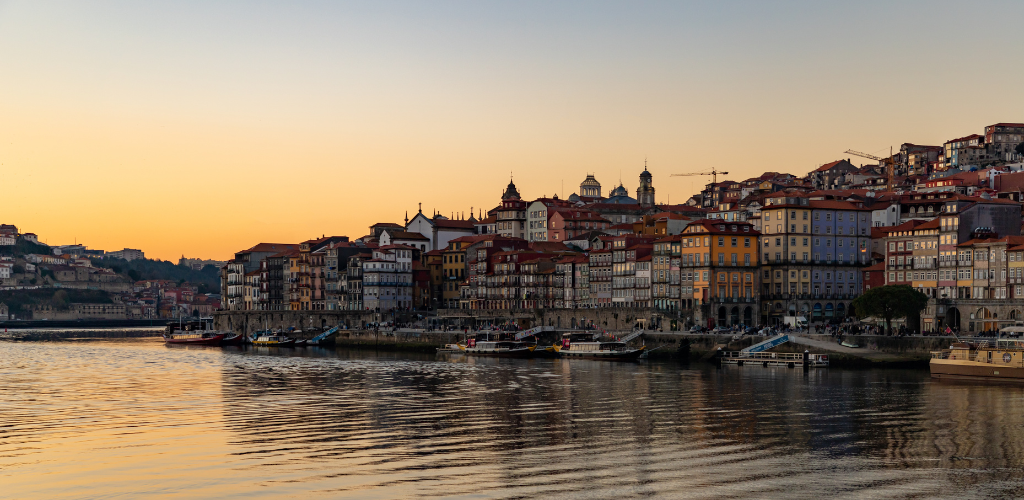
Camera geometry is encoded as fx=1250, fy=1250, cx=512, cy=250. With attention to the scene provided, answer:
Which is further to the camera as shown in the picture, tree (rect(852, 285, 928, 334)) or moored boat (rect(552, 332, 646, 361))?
moored boat (rect(552, 332, 646, 361))

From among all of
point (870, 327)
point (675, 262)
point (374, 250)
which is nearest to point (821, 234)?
point (675, 262)

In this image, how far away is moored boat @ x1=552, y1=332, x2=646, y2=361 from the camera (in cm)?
9231

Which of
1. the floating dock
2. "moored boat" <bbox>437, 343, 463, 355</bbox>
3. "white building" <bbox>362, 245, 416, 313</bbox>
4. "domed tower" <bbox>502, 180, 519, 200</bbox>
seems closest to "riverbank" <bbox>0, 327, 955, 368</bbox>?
the floating dock

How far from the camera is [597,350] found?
94.8 meters

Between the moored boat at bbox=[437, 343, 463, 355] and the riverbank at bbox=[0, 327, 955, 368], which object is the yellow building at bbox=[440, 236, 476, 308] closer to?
the riverbank at bbox=[0, 327, 955, 368]

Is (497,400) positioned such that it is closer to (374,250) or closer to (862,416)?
(862,416)

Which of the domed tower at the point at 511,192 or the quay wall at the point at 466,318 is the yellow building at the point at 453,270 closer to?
the quay wall at the point at 466,318

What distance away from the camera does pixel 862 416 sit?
4950 centimetres

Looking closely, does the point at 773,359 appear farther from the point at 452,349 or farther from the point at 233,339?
the point at 233,339

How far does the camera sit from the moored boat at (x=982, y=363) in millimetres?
66688

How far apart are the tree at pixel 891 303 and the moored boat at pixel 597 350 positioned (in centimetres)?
1675

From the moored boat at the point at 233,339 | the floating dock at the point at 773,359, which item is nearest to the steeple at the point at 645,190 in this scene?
the moored boat at the point at 233,339

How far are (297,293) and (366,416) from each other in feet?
372

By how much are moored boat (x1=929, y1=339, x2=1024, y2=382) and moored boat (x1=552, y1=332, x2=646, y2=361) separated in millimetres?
25701
